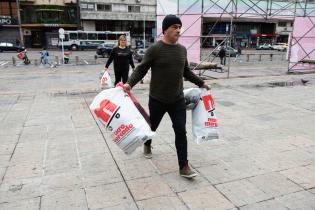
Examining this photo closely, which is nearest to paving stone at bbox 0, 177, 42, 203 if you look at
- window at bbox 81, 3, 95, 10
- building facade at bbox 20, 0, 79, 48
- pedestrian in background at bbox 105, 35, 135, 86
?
pedestrian in background at bbox 105, 35, 135, 86

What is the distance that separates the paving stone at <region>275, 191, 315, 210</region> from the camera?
10.3 ft

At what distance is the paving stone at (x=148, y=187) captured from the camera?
10.9 ft

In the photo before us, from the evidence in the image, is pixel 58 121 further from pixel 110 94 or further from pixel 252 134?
pixel 252 134

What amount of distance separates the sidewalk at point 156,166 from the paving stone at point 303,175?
0.4 inches

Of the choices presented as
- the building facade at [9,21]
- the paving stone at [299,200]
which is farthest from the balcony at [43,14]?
the paving stone at [299,200]

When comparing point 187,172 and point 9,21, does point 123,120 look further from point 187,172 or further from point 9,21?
point 9,21

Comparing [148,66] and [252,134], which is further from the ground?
[148,66]

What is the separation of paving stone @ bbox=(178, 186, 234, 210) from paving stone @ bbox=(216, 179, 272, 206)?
9 cm

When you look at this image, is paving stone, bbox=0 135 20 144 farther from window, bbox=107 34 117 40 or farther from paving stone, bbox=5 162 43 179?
window, bbox=107 34 117 40

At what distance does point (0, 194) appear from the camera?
335 centimetres

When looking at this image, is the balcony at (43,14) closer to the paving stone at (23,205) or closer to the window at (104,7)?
the window at (104,7)

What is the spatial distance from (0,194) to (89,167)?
3.42 feet

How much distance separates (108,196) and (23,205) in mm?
829

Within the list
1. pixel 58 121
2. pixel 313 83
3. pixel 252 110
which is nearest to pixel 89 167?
pixel 58 121
